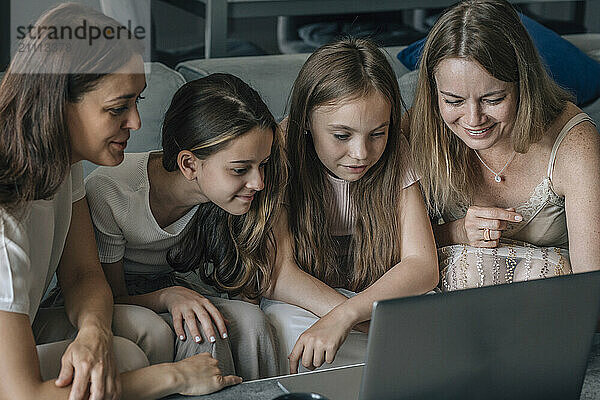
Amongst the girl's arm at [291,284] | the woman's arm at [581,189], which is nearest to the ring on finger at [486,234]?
the woman's arm at [581,189]

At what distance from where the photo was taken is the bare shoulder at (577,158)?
1.12 meters

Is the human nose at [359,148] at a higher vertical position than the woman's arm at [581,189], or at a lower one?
higher

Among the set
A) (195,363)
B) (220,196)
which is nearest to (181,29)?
(220,196)

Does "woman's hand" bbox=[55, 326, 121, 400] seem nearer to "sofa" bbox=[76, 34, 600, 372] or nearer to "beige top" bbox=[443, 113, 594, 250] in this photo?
"sofa" bbox=[76, 34, 600, 372]

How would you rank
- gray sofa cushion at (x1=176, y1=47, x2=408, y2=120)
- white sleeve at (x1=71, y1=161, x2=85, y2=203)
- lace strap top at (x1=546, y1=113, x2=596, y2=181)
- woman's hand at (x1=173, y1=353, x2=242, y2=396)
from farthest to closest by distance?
gray sofa cushion at (x1=176, y1=47, x2=408, y2=120) < lace strap top at (x1=546, y1=113, x2=596, y2=181) < white sleeve at (x1=71, y1=161, x2=85, y2=203) < woman's hand at (x1=173, y1=353, x2=242, y2=396)

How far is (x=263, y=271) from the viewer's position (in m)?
1.07

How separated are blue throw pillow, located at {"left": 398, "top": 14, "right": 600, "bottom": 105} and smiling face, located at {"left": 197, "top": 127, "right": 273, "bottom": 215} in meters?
0.69

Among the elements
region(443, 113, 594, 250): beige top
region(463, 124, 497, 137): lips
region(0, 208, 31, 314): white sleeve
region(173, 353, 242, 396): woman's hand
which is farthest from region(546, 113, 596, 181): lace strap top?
region(0, 208, 31, 314): white sleeve

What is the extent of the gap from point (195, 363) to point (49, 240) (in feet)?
0.66

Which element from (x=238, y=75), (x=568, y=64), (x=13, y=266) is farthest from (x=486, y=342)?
(x=568, y=64)

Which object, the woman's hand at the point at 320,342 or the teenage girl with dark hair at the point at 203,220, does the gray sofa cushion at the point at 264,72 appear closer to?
the teenage girl with dark hair at the point at 203,220

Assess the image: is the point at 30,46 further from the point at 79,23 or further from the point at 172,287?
the point at 172,287

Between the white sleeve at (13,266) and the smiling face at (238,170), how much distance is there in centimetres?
27

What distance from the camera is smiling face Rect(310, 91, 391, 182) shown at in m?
1.04
